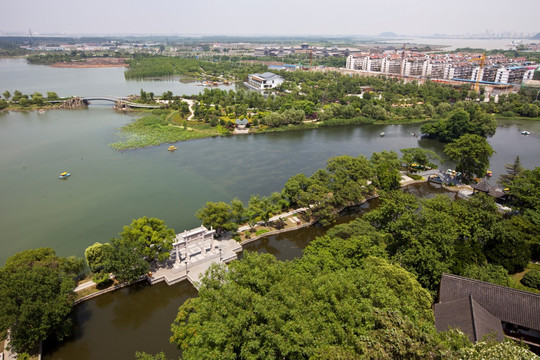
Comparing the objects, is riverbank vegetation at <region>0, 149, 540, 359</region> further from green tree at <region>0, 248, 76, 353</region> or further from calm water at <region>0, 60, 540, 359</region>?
calm water at <region>0, 60, 540, 359</region>

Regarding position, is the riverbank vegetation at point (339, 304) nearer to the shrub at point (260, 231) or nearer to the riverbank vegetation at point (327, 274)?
the riverbank vegetation at point (327, 274)

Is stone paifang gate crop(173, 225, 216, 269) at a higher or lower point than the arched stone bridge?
A: lower

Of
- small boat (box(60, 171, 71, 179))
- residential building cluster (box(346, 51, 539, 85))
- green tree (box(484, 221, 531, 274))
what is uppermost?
residential building cluster (box(346, 51, 539, 85))

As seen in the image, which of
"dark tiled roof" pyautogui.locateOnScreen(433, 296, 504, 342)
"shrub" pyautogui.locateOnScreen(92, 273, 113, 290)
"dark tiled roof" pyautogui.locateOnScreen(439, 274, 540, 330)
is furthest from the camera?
"shrub" pyautogui.locateOnScreen(92, 273, 113, 290)

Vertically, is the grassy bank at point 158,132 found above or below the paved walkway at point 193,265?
above

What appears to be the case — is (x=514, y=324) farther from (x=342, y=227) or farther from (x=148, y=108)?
(x=148, y=108)

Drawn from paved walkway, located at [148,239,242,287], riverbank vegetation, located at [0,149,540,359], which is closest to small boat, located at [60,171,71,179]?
riverbank vegetation, located at [0,149,540,359]

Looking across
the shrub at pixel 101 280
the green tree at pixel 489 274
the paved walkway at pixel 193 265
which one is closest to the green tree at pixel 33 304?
the shrub at pixel 101 280
